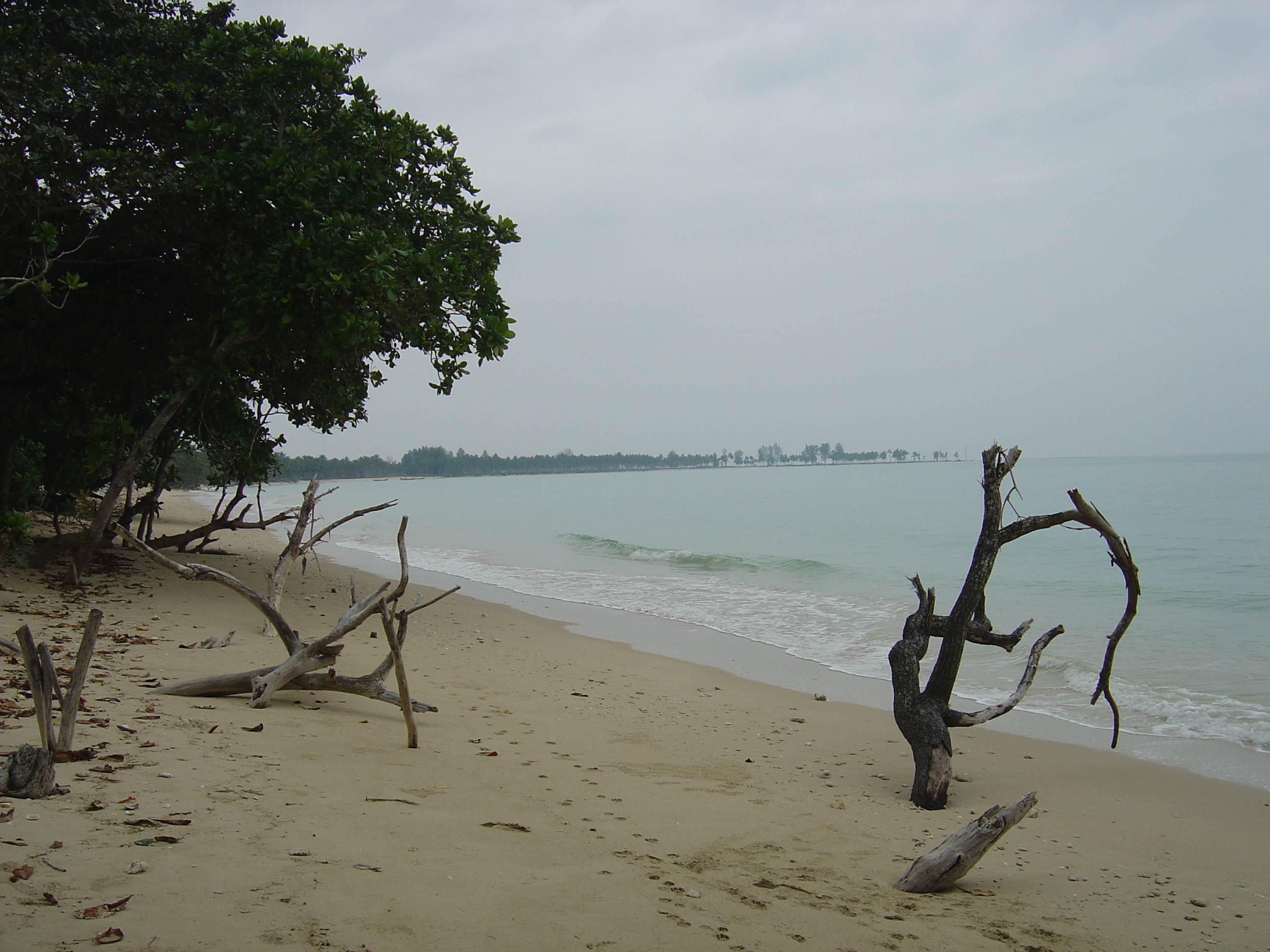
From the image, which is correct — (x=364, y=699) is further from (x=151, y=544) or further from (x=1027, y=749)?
(x=151, y=544)

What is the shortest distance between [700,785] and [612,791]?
68 cm

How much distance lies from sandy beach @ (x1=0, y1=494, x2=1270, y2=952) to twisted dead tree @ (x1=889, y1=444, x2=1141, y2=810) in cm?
29

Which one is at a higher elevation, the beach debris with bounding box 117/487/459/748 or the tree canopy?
the tree canopy

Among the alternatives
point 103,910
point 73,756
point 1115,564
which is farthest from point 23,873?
point 1115,564

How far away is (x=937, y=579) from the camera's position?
2056 cm

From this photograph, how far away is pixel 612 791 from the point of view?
198 inches

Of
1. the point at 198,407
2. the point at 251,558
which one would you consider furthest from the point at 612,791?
the point at 251,558

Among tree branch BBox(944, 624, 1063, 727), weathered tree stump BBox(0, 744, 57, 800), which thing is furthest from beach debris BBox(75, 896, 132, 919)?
tree branch BBox(944, 624, 1063, 727)

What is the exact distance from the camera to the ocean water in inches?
368

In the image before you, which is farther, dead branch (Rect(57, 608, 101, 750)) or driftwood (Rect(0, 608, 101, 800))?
dead branch (Rect(57, 608, 101, 750))

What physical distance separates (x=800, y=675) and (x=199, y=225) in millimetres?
9098

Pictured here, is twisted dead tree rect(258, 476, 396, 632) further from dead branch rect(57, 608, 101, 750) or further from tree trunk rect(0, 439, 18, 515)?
tree trunk rect(0, 439, 18, 515)

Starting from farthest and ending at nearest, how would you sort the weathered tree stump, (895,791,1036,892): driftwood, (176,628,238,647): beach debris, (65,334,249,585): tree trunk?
1. (65,334,249,585): tree trunk
2. (176,628,238,647): beach debris
3. (895,791,1036,892): driftwood
4. the weathered tree stump

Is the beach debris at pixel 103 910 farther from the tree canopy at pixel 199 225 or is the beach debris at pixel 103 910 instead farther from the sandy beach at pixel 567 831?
the tree canopy at pixel 199 225
